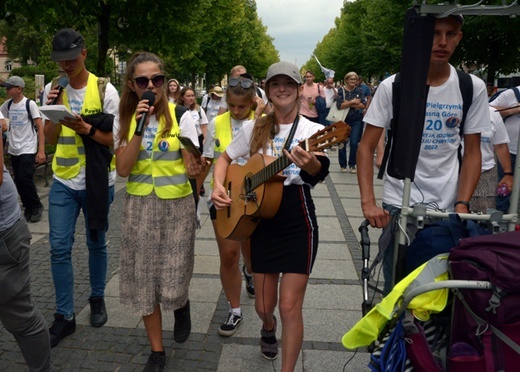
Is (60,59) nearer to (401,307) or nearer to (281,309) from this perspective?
(281,309)

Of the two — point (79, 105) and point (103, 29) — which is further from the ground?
point (103, 29)

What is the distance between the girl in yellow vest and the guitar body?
489mm

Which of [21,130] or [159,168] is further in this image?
[21,130]

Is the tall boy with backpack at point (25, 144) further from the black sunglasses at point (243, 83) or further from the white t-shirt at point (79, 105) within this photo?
the black sunglasses at point (243, 83)

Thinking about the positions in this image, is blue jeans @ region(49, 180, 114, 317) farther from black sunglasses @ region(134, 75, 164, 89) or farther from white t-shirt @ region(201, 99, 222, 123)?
white t-shirt @ region(201, 99, 222, 123)

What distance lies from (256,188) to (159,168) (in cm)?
72

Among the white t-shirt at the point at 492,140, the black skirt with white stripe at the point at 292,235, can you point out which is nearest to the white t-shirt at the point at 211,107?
the white t-shirt at the point at 492,140

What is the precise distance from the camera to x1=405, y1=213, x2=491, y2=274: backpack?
232 centimetres

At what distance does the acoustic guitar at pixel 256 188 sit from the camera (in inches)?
106

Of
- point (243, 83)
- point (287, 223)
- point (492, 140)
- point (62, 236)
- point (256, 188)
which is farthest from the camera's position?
point (492, 140)

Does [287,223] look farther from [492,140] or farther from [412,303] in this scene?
[492,140]

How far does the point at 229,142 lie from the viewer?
13.7ft

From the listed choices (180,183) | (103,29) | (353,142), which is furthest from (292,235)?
(103,29)

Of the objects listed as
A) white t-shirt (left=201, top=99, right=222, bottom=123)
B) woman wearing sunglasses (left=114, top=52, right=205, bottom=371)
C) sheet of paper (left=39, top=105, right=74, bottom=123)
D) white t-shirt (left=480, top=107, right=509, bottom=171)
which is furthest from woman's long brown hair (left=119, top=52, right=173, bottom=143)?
white t-shirt (left=201, top=99, right=222, bottom=123)
